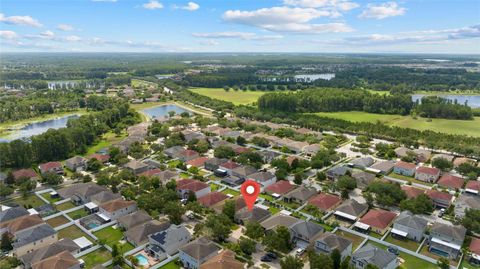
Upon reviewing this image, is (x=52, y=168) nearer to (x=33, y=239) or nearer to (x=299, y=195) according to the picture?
(x=33, y=239)

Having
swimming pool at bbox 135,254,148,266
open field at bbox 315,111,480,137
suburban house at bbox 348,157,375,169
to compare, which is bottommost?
swimming pool at bbox 135,254,148,266

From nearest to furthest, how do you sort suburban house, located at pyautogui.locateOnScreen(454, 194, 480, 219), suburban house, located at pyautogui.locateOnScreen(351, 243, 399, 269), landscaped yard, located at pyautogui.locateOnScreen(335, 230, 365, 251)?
Answer: 1. suburban house, located at pyautogui.locateOnScreen(351, 243, 399, 269)
2. landscaped yard, located at pyautogui.locateOnScreen(335, 230, 365, 251)
3. suburban house, located at pyautogui.locateOnScreen(454, 194, 480, 219)

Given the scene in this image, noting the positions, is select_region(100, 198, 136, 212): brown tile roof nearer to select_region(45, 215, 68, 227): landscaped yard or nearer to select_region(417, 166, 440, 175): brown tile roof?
select_region(45, 215, 68, 227): landscaped yard

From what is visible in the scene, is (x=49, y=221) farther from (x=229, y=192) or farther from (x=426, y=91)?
(x=426, y=91)

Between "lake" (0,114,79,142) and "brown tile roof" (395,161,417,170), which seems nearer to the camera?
"brown tile roof" (395,161,417,170)

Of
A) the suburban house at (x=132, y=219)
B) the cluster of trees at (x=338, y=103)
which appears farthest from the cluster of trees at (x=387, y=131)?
the suburban house at (x=132, y=219)

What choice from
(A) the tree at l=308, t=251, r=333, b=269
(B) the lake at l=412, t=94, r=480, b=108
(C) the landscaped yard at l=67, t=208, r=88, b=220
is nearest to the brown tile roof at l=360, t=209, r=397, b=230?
(A) the tree at l=308, t=251, r=333, b=269

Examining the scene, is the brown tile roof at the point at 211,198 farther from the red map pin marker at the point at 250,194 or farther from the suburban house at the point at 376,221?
the suburban house at the point at 376,221

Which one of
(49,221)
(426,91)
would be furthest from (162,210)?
(426,91)
